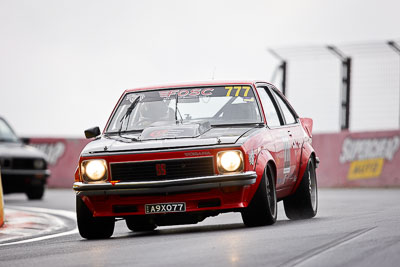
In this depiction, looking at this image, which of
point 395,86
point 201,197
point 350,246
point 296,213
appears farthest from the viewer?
point 395,86

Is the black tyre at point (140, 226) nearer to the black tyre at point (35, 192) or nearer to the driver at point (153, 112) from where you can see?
the driver at point (153, 112)

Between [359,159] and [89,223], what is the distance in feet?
46.3

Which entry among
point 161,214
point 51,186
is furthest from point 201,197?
point 51,186

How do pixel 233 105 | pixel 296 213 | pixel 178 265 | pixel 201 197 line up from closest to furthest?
pixel 178 265 → pixel 201 197 → pixel 233 105 → pixel 296 213

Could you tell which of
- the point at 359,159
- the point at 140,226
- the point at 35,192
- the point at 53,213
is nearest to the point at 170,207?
the point at 140,226

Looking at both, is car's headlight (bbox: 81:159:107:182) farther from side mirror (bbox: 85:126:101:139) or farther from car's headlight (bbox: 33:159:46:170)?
car's headlight (bbox: 33:159:46:170)

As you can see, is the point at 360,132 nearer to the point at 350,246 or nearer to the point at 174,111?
the point at 174,111

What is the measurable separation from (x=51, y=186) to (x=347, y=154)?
8375 mm

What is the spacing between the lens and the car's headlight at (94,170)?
9.59m

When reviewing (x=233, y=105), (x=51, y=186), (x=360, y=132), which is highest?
(x=233, y=105)

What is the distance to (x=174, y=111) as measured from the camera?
1050 centimetres

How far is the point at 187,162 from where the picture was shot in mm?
9367

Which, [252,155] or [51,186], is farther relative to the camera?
[51,186]

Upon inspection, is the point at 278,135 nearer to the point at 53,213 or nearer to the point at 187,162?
the point at 187,162
